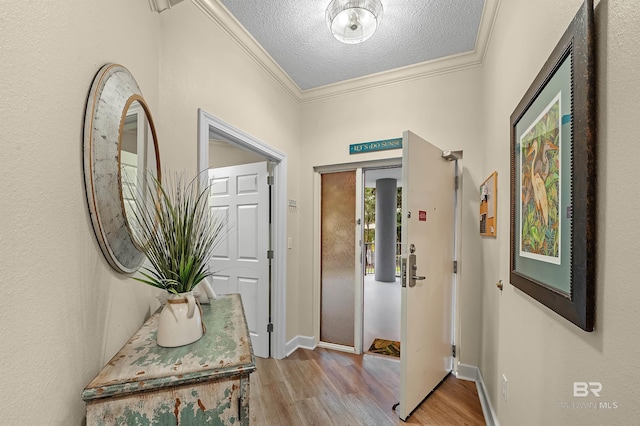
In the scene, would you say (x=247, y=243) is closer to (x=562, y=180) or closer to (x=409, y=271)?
(x=409, y=271)

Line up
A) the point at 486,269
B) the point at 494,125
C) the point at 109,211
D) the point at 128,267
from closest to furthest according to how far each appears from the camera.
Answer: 1. the point at 109,211
2. the point at 128,267
3. the point at 494,125
4. the point at 486,269

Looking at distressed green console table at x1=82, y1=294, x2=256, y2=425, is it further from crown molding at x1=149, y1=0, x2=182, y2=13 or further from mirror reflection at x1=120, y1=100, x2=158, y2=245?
crown molding at x1=149, y1=0, x2=182, y2=13

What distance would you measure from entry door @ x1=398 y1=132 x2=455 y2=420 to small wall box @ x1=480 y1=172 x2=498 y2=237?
0.32m

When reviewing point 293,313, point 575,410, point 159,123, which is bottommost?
point 293,313

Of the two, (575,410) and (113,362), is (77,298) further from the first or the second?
(575,410)

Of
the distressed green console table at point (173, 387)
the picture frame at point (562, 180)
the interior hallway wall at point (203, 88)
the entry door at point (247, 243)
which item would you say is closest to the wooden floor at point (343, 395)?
the entry door at point (247, 243)

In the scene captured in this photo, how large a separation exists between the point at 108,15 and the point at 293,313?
2.68 m

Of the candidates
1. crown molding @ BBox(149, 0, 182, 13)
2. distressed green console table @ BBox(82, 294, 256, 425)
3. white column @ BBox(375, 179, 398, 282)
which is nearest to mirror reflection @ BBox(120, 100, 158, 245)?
distressed green console table @ BBox(82, 294, 256, 425)

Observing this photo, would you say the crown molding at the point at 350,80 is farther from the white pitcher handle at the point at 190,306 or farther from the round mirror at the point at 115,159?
the white pitcher handle at the point at 190,306

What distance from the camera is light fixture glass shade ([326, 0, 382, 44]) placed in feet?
5.38

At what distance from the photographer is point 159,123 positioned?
1.41 meters

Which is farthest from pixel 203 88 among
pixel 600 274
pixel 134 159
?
pixel 600 274

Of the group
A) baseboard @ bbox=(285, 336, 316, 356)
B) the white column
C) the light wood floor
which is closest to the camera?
baseboard @ bbox=(285, 336, 316, 356)

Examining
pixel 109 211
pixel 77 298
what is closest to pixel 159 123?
pixel 109 211
